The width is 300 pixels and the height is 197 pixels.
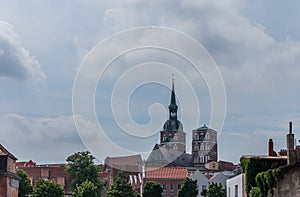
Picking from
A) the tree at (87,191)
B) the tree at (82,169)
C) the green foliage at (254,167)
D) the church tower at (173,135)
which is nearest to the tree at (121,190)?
the tree at (87,191)

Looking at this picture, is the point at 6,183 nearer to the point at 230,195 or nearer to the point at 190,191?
the point at 230,195

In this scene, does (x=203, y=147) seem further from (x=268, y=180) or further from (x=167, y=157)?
(x=268, y=180)

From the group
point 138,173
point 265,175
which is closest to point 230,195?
point 265,175

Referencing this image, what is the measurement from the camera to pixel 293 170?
93.1 ft

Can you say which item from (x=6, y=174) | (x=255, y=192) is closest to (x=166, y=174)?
(x=6, y=174)

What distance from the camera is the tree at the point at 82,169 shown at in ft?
323

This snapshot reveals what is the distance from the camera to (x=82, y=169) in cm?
9869

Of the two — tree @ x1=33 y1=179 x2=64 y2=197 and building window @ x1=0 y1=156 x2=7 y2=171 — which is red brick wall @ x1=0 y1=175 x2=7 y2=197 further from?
tree @ x1=33 y1=179 x2=64 y2=197

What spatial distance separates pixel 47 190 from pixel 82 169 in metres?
13.9

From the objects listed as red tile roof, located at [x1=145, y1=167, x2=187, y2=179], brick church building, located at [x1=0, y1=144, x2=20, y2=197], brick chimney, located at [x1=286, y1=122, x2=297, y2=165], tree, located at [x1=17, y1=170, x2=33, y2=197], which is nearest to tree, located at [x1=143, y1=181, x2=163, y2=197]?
tree, located at [x1=17, y1=170, x2=33, y2=197]

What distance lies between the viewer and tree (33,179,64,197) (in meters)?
84.9

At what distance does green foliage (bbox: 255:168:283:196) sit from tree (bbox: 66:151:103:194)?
64.1 meters

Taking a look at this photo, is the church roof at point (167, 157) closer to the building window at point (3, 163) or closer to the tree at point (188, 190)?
the tree at point (188, 190)

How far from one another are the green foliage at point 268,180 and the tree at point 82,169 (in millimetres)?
64069
